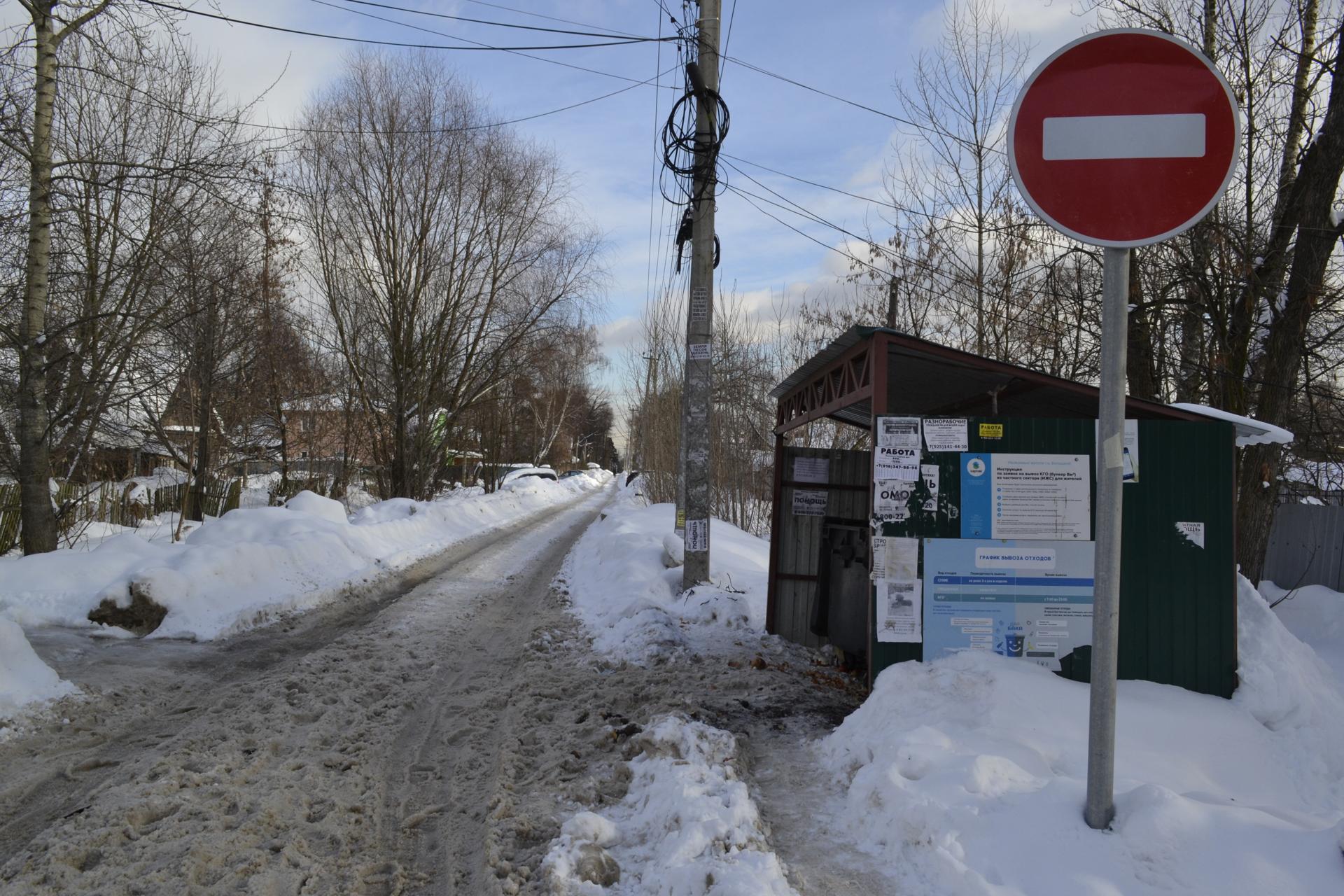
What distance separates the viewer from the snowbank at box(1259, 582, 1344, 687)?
845cm

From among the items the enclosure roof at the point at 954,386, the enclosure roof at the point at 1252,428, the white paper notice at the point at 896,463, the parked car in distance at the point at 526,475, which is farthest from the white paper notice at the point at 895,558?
the parked car in distance at the point at 526,475

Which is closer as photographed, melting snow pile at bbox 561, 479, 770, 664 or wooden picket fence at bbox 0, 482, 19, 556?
melting snow pile at bbox 561, 479, 770, 664

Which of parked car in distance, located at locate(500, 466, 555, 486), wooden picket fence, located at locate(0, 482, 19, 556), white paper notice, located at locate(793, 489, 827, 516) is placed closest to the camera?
white paper notice, located at locate(793, 489, 827, 516)

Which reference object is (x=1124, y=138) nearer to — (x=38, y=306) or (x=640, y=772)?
(x=640, y=772)

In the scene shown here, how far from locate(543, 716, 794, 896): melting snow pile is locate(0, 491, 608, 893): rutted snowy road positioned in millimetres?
322

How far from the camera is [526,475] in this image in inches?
1818

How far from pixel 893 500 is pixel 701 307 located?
461cm

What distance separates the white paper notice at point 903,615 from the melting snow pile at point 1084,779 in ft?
0.89

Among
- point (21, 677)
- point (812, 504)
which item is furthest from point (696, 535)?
point (21, 677)

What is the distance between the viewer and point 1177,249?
10336 millimetres

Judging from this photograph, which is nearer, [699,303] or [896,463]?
[896,463]

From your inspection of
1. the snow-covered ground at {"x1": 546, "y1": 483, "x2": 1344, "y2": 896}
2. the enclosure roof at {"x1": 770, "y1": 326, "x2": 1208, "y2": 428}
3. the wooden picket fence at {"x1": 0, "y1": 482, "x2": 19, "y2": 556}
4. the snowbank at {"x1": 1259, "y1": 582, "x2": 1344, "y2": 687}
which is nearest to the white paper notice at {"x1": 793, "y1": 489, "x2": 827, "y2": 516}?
the enclosure roof at {"x1": 770, "y1": 326, "x2": 1208, "y2": 428}

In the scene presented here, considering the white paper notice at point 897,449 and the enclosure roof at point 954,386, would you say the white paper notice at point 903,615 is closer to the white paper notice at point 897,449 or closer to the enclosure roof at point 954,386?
the white paper notice at point 897,449

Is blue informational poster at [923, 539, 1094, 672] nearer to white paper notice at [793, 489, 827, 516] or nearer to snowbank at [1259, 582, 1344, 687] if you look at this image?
white paper notice at [793, 489, 827, 516]
